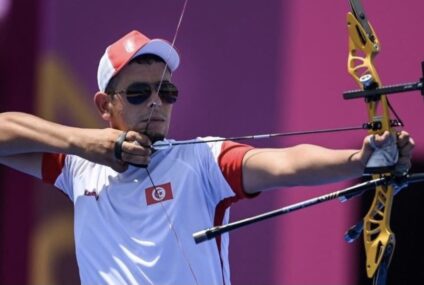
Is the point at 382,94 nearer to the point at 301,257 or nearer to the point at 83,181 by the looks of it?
the point at 83,181

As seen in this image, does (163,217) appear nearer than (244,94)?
Yes

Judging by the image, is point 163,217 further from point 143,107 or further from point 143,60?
point 143,60

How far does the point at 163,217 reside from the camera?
212 centimetres

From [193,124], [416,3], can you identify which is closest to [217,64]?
[193,124]

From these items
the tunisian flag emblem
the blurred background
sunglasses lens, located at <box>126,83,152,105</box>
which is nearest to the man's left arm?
the tunisian flag emblem

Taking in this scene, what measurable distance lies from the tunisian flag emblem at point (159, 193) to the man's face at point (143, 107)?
0.12m

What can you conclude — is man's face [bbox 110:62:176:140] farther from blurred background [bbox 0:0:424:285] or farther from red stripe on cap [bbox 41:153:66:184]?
blurred background [bbox 0:0:424:285]

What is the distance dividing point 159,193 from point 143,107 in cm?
22

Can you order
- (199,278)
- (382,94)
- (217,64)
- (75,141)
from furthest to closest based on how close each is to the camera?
(217,64) → (75,141) → (199,278) → (382,94)

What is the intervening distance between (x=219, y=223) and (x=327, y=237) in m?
0.80

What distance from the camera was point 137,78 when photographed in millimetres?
2273

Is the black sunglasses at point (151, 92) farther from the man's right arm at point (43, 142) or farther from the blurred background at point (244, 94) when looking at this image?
the blurred background at point (244, 94)

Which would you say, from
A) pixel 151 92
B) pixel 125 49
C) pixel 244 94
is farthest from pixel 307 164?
pixel 244 94

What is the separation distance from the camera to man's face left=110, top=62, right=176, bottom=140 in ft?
7.28
